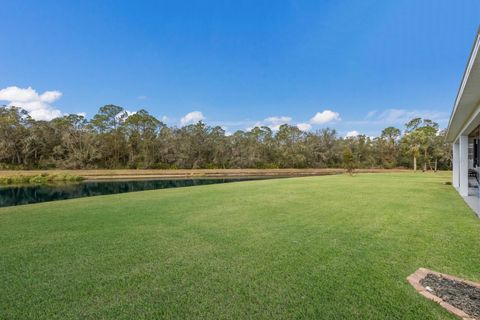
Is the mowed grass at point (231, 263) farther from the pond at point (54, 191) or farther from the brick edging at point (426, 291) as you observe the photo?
the pond at point (54, 191)

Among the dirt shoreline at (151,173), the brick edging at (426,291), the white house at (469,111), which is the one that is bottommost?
the dirt shoreline at (151,173)

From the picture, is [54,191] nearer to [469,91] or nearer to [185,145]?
[469,91]

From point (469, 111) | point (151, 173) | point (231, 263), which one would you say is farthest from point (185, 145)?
point (231, 263)

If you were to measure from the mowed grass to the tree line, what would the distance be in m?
29.6

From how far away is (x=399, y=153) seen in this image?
128 feet

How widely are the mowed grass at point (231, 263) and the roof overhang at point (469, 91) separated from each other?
2308mm

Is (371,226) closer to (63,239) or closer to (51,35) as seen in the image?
(63,239)

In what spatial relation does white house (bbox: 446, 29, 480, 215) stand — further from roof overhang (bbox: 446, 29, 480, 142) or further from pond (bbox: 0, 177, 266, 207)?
pond (bbox: 0, 177, 266, 207)

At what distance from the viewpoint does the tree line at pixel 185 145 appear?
3356cm

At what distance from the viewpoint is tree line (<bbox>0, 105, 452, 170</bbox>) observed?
3356 centimetres

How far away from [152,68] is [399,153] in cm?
3682

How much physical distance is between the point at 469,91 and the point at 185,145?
3633cm

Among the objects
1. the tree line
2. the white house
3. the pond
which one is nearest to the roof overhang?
the white house

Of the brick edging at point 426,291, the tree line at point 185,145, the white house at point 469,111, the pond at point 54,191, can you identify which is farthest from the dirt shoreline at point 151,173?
the brick edging at point 426,291
